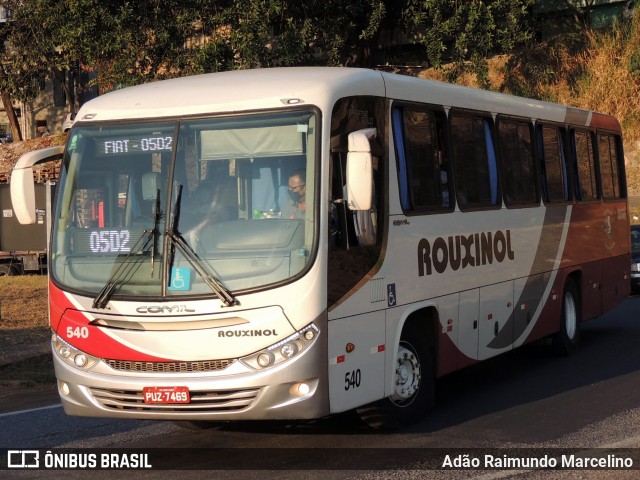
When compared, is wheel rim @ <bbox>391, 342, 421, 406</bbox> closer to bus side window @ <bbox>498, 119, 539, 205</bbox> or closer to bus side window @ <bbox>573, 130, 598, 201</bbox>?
bus side window @ <bbox>498, 119, 539, 205</bbox>

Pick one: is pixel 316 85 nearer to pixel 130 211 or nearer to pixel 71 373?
pixel 130 211

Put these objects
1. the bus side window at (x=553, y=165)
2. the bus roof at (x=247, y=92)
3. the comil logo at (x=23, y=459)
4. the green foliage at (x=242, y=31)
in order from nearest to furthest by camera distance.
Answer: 1. the comil logo at (x=23, y=459)
2. the bus roof at (x=247, y=92)
3. the bus side window at (x=553, y=165)
4. the green foliage at (x=242, y=31)

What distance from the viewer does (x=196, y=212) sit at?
8398 mm

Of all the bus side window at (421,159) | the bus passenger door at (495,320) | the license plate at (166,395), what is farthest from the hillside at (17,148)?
the license plate at (166,395)

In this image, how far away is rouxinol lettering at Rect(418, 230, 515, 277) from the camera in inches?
391

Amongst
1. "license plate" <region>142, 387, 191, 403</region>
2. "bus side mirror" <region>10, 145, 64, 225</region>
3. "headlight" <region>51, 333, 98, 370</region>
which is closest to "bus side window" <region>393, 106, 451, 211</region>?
"license plate" <region>142, 387, 191, 403</region>

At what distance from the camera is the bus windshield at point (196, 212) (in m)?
8.22

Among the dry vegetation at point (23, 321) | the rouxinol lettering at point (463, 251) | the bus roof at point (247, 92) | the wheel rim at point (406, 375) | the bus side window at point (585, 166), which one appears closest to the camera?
the bus roof at point (247, 92)

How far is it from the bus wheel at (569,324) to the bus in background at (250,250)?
4142mm

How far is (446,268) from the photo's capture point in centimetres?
1037

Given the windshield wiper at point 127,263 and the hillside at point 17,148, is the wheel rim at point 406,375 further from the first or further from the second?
the hillside at point 17,148

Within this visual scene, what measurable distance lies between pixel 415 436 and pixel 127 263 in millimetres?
2803

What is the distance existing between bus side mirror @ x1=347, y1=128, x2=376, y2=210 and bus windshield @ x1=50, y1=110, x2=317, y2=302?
0.95ft

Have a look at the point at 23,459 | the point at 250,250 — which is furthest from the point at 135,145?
the point at 23,459
